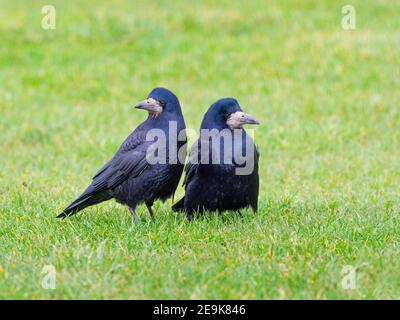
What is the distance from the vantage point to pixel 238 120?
6285 millimetres

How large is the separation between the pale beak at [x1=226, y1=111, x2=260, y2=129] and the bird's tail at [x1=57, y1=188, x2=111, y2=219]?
116 centimetres

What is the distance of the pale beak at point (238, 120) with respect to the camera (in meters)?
6.24

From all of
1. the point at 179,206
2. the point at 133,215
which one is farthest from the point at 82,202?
the point at 179,206

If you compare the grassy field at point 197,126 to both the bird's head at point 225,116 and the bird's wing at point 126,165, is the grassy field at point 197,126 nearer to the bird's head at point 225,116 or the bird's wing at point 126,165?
the bird's wing at point 126,165

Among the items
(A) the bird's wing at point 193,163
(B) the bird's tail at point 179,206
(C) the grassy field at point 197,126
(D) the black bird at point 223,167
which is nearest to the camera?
(C) the grassy field at point 197,126

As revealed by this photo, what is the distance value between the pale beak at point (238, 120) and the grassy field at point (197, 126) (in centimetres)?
75

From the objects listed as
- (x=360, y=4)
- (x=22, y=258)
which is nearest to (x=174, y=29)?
(x=360, y=4)

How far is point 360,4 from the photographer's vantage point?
52.4ft

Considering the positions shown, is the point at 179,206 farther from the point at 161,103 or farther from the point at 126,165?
the point at 161,103

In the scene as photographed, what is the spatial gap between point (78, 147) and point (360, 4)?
8147 mm

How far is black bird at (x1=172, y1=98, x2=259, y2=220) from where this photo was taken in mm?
6208

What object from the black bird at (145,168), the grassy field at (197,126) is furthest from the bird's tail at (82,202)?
the grassy field at (197,126)

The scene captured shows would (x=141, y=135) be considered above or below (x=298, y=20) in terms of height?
below
